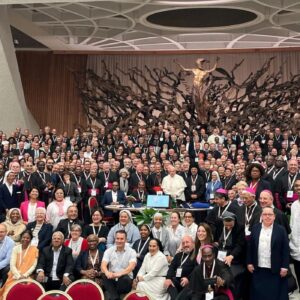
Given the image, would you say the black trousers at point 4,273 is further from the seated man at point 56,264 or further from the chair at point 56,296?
the chair at point 56,296

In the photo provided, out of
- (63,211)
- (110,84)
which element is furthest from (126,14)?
(63,211)

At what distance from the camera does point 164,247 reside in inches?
271

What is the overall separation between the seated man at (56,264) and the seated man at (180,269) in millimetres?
1281

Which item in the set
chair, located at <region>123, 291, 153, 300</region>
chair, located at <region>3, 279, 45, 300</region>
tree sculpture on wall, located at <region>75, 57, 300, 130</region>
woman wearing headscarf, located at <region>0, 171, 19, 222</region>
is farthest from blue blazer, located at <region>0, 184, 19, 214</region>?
tree sculpture on wall, located at <region>75, 57, 300, 130</region>

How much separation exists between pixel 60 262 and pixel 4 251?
849 millimetres

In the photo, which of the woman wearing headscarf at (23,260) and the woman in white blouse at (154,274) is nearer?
the woman in white blouse at (154,274)

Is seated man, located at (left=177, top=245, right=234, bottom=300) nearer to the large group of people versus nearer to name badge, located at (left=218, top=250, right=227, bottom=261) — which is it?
the large group of people

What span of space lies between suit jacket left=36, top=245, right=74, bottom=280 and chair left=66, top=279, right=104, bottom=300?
1246 millimetres

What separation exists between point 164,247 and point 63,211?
1.86m

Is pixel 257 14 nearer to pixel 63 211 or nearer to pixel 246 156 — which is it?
pixel 246 156

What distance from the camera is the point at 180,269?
585 cm

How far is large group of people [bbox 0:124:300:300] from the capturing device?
536 cm

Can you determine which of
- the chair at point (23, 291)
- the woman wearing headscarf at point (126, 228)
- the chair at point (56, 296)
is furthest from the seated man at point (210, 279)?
the woman wearing headscarf at point (126, 228)

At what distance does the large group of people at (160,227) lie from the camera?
536cm
